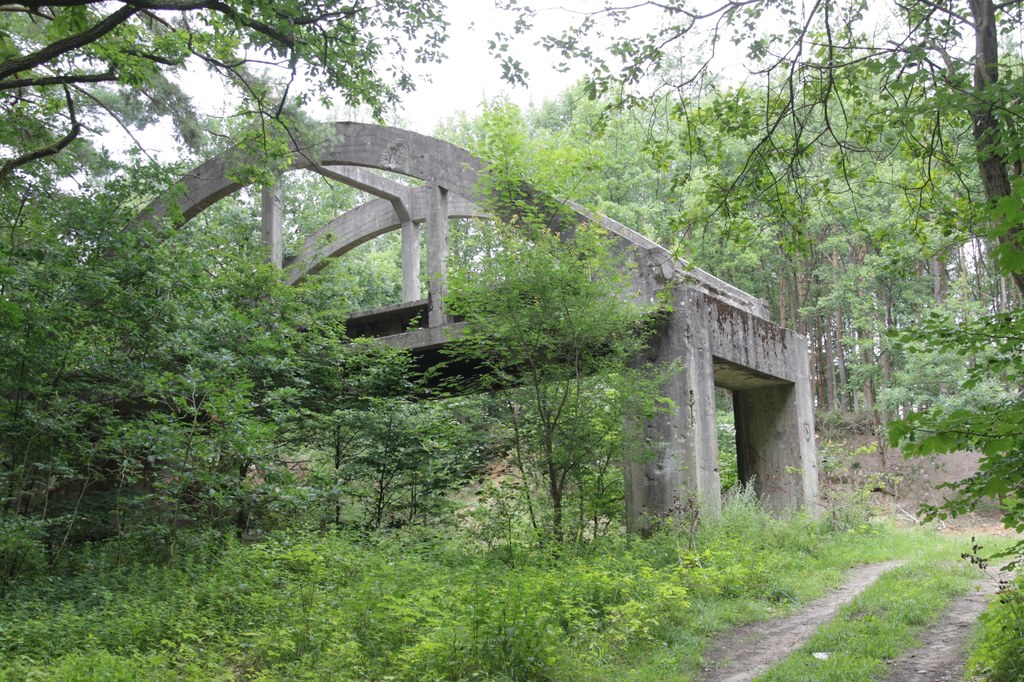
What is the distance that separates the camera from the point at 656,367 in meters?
10.4

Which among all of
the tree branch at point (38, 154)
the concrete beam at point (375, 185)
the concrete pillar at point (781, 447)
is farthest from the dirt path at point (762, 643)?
the concrete beam at point (375, 185)

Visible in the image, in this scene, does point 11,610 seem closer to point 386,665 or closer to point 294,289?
point 386,665

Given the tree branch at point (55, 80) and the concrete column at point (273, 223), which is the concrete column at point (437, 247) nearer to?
the concrete column at point (273, 223)

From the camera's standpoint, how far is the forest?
18.0 feet

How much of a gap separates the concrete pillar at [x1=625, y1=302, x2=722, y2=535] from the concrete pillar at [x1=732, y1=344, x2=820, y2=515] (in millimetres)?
3180

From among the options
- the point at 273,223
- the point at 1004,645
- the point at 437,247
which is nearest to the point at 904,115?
the point at 1004,645

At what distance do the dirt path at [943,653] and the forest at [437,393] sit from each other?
0.14 metres

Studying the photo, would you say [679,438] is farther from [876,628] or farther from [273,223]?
[273,223]

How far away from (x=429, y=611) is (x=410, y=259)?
12.6 metres

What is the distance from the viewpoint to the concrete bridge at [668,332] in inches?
411

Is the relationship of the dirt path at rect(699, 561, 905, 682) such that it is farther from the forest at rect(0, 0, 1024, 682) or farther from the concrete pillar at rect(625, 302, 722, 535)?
the concrete pillar at rect(625, 302, 722, 535)

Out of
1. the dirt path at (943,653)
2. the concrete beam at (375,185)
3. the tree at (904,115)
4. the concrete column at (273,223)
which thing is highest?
the concrete beam at (375,185)

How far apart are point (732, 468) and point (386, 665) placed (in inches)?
411

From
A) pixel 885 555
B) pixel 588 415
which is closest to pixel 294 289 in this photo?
pixel 588 415
